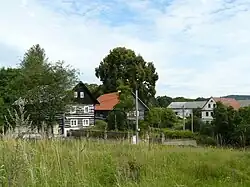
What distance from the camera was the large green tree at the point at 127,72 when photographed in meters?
53.9

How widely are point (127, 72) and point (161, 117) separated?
629 inches

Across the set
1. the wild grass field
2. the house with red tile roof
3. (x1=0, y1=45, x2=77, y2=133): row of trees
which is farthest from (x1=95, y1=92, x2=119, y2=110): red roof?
the wild grass field

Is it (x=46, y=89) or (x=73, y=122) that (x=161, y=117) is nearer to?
(x=46, y=89)

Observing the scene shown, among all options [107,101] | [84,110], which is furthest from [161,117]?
[107,101]

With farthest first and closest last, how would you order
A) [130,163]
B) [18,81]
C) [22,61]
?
[22,61] < [18,81] < [130,163]

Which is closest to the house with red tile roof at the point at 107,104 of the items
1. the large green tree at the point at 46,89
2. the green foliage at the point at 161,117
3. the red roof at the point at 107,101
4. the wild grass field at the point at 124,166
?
the red roof at the point at 107,101

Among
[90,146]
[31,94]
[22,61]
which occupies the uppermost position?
[22,61]

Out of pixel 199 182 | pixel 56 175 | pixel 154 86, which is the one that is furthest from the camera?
pixel 154 86

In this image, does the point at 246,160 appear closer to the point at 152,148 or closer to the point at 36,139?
the point at 152,148

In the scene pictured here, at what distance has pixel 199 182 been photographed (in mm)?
6738

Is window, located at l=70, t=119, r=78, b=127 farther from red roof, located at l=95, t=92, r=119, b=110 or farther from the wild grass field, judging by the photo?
the wild grass field

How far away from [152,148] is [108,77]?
158 ft

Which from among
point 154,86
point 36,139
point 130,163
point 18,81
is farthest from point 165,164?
point 154,86

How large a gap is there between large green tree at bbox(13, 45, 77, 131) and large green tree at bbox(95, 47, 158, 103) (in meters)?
22.6
